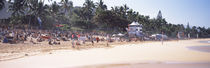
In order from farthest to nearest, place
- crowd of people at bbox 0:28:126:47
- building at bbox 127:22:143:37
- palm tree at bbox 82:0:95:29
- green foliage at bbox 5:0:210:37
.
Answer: palm tree at bbox 82:0:95:29 < green foliage at bbox 5:0:210:37 < building at bbox 127:22:143:37 < crowd of people at bbox 0:28:126:47

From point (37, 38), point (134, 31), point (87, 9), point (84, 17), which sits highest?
point (87, 9)

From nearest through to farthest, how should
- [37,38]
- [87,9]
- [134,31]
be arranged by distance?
1. [37,38]
2. [134,31]
3. [87,9]

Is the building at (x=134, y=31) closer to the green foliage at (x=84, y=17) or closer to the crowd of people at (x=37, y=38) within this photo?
the green foliage at (x=84, y=17)

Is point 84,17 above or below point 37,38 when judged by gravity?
above

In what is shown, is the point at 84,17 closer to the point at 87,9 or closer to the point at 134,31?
the point at 87,9

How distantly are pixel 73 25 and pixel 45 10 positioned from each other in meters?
8.82

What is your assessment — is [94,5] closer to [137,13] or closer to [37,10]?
[137,13]

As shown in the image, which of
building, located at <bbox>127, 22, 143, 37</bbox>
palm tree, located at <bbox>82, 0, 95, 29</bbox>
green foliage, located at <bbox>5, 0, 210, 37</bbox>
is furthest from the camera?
palm tree, located at <bbox>82, 0, 95, 29</bbox>

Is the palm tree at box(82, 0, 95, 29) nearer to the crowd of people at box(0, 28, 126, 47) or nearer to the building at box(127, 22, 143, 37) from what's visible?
the building at box(127, 22, 143, 37)

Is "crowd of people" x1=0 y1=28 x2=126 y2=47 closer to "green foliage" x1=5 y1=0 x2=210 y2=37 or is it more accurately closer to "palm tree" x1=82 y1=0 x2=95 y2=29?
"green foliage" x1=5 y1=0 x2=210 y2=37

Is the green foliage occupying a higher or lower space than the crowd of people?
higher

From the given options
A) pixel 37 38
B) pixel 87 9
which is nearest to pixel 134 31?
pixel 87 9

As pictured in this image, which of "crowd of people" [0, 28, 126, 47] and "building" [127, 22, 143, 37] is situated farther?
"building" [127, 22, 143, 37]

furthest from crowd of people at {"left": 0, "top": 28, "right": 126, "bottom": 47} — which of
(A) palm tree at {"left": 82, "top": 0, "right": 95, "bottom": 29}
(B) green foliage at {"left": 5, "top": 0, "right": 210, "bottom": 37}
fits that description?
(A) palm tree at {"left": 82, "top": 0, "right": 95, "bottom": 29}
